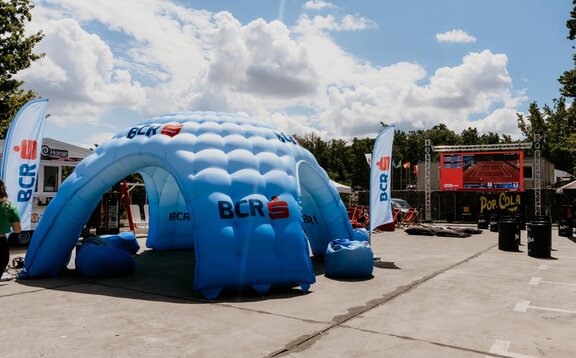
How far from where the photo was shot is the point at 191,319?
5699mm

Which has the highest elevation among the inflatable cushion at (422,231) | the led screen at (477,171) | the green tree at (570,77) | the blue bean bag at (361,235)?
the green tree at (570,77)

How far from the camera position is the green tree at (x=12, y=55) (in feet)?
68.1

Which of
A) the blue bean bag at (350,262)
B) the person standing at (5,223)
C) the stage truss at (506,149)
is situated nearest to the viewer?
the person standing at (5,223)

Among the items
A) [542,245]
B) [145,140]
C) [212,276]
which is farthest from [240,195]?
[542,245]

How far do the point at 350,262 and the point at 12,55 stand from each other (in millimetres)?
19956

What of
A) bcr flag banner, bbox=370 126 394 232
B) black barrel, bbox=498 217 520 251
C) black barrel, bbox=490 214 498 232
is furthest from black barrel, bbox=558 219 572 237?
bcr flag banner, bbox=370 126 394 232

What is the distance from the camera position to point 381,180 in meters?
11.2

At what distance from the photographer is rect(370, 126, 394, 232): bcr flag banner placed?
1105 cm

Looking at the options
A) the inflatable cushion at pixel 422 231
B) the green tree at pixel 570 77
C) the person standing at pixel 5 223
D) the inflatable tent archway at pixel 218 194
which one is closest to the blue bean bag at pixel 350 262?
the inflatable tent archway at pixel 218 194

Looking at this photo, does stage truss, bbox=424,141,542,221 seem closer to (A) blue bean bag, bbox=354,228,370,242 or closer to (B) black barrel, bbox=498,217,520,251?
(B) black barrel, bbox=498,217,520,251

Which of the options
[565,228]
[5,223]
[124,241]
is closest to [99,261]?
[5,223]

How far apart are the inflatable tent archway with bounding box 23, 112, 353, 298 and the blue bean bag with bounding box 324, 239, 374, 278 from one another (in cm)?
142

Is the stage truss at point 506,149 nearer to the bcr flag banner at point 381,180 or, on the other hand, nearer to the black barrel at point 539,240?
the black barrel at point 539,240

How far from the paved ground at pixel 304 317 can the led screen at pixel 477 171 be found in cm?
2099
